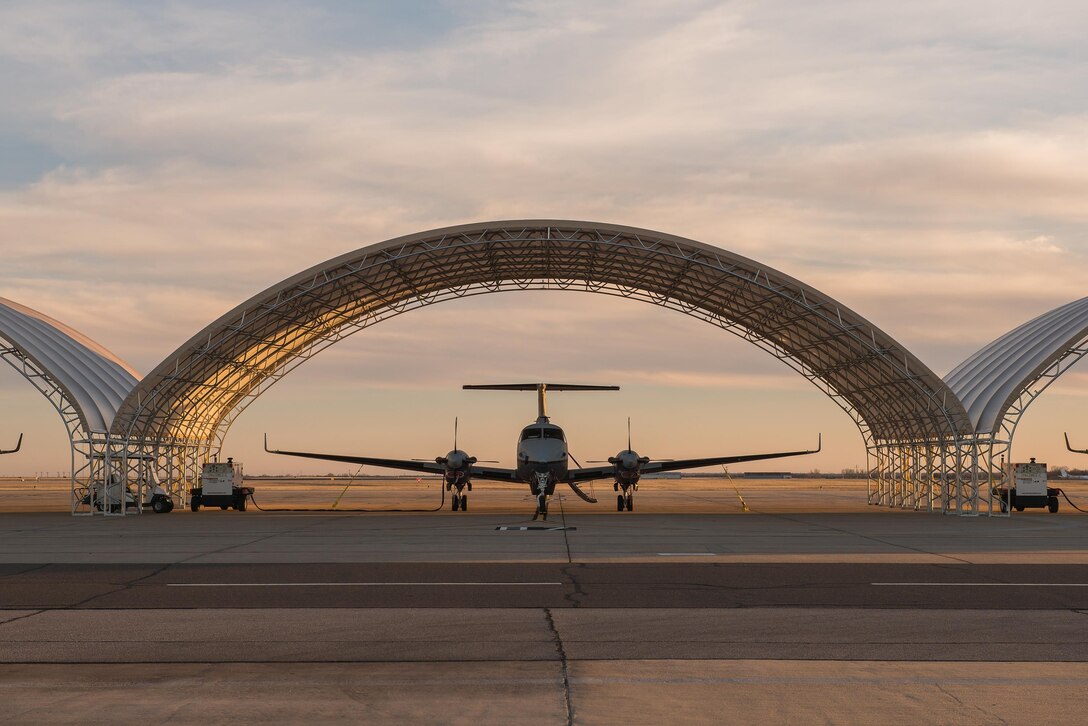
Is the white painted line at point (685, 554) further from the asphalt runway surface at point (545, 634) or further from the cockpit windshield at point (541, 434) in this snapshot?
the cockpit windshield at point (541, 434)

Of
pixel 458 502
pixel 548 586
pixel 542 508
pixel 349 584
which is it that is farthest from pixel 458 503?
pixel 548 586

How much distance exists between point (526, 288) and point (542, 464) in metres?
10.5

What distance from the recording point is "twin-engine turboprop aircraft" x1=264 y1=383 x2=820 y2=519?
131ft

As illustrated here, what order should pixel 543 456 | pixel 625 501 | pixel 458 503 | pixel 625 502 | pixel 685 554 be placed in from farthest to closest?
pixel 625 502 < pixel 625 501 < pixel 458 503 < pixel 543 456 < pixel 685 554

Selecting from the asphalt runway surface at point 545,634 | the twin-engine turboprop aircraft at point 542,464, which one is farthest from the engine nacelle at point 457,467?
the asphalt runway surface at point 545,634

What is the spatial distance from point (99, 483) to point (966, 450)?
35.7m

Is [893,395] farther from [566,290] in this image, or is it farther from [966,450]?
[566,290]

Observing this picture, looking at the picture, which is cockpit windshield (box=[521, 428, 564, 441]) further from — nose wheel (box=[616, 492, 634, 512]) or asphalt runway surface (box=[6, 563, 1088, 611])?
asphalt runway surface (box=[6, 563, 1088, 611])

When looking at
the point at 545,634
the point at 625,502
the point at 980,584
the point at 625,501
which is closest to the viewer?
the point at 545,634

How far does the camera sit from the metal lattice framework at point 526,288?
133 feet

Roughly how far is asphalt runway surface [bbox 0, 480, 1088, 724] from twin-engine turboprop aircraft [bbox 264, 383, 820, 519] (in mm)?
16646

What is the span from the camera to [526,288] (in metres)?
47.5

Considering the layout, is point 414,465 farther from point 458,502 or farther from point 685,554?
point 685,554

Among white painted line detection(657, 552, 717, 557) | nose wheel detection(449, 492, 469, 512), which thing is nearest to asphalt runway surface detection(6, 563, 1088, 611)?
white painted line detection(657, 552, 717, 557)
